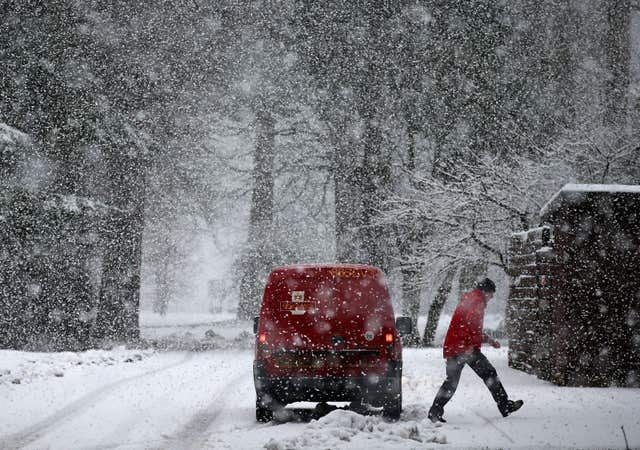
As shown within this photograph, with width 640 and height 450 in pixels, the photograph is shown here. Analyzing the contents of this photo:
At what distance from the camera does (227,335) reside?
3216cm

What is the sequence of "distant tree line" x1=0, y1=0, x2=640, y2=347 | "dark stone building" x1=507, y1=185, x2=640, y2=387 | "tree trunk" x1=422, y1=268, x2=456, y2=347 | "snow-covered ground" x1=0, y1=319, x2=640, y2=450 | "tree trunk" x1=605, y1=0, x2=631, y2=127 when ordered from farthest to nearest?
"tree trunk" x1=422, y1=268, x2=456, y2=347 → "tree trunk" x1=605, y1=0, x2=631, y2=127 → "distant tree line" x1=0, y1=0, x2=640, y2=347 → "dark stone building" x1=507, y1=185, x2=640, y2=387 → "snow-covered ground" x1=0, y1=319, x2=640, y2=450

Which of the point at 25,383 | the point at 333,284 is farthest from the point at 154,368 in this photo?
the point at 333,284

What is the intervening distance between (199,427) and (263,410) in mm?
772

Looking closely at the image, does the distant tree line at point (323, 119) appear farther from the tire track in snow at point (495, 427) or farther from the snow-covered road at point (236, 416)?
the tire track in snow at point (495, 427)

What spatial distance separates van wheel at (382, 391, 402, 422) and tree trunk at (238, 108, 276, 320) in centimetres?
1981

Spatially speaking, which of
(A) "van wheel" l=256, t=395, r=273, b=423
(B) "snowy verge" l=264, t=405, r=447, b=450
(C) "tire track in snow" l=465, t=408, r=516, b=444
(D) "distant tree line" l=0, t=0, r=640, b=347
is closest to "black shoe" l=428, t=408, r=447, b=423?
(B) "snowy verge" l=264, t=405, r=447, b=450

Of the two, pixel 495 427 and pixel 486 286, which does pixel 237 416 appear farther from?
pixel 486 286

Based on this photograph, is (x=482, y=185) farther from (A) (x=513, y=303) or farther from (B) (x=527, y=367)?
(B) (x=527, y=367)

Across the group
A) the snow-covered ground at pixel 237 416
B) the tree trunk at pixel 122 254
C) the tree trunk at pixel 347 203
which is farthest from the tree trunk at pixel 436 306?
the snow-covered ground at pixel 237 416

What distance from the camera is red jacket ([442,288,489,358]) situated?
935cm

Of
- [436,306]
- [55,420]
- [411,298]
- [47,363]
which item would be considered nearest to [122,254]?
[411,298]

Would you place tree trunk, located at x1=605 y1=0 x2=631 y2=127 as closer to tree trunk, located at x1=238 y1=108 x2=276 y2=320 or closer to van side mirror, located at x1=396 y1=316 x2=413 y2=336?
tree trunk, located at x1=238 y1=108 x2=276 y2=320

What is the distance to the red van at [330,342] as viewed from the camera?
902 centimetres

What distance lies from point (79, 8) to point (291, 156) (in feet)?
31.6
